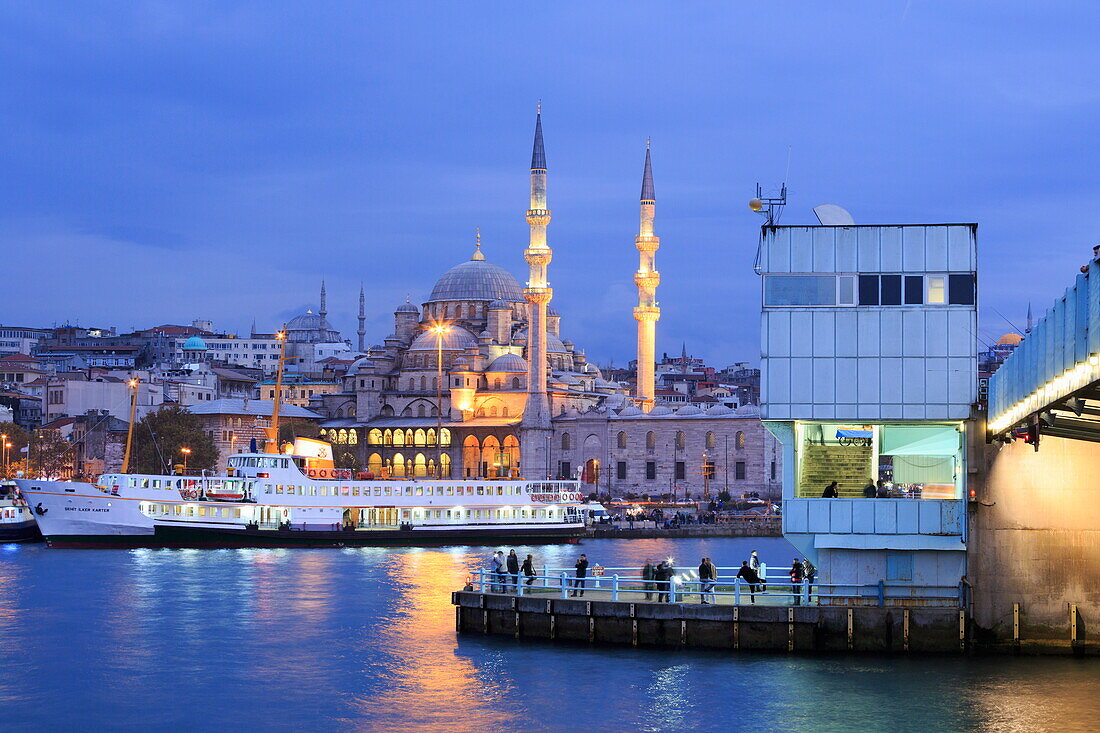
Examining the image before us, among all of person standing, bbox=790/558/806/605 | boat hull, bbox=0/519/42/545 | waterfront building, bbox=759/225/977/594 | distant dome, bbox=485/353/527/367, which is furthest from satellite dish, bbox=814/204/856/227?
distant dome, bbox=485/353/527/367

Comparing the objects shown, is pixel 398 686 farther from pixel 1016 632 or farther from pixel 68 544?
pixel 68 544

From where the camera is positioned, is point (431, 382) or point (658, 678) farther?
point (431, 382)

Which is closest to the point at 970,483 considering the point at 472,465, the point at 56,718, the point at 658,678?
the point at 658,678

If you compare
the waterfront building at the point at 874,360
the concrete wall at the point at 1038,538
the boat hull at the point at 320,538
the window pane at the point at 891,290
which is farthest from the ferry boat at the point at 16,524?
the concrete wall at the point at 1038,538

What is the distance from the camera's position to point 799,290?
29.9 m

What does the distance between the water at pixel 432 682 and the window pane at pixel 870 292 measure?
679 centimetres

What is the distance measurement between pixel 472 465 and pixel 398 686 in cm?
8722

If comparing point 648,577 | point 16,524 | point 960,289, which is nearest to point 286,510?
point 16,524

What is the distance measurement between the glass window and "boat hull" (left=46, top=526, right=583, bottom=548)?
139 ft

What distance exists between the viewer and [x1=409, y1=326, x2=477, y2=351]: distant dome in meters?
123

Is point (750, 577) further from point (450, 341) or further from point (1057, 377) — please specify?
point (450, 341)

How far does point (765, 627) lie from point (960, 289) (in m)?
7.49

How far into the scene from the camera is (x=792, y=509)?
29.6 m

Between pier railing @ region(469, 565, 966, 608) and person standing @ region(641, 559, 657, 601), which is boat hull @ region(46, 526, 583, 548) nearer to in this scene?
pier railing @ region(469, 565, 966, 608)
